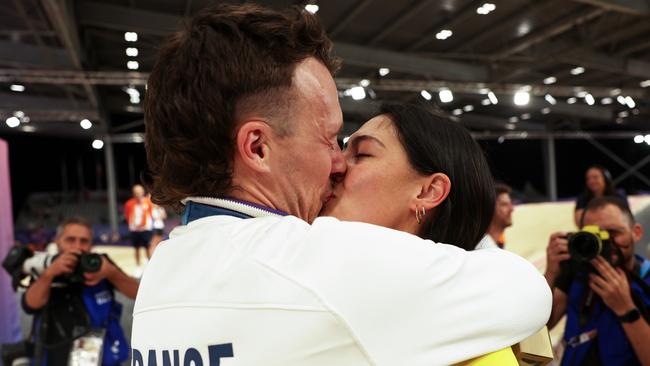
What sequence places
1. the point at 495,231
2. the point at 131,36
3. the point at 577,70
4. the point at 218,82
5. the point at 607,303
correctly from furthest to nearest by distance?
1. the point at 577,70
2. the point at 131,36
3. the point at 495,231
4. the point at 607,303
5. the point at 218,82

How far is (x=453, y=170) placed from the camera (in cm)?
97

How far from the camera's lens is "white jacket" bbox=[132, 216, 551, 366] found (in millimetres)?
571

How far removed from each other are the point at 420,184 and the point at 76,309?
92.7 inches

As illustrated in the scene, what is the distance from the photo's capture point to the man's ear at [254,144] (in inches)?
27.5

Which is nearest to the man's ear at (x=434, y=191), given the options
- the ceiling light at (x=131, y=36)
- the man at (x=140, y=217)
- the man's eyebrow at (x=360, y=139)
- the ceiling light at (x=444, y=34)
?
the man's eyebrow at (x=360, y=139)

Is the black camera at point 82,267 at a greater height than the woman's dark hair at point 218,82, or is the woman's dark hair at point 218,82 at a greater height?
the black camera at point 82,267

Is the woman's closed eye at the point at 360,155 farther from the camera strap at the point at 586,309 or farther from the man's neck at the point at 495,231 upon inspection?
the man's neck at the point at 495,231

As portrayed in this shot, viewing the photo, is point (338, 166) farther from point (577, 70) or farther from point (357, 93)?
point (577, 70)

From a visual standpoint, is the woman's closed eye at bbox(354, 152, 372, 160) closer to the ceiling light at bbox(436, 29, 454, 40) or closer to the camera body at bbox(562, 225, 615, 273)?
the camera body at bbox(562, 225, 615, 273)

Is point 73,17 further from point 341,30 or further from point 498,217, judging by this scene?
point 498,217

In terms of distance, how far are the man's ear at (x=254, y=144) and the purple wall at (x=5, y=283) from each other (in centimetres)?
432

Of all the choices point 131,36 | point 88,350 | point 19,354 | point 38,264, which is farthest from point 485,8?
point 19,354

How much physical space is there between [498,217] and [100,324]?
244 centimetres

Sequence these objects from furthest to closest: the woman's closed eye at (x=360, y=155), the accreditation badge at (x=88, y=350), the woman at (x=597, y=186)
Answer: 1. the woman at (x=597, y=186)
2. the accreditation badge at (x=88, y=350)
3. the woman's closed eye at (x=360, y=155)
